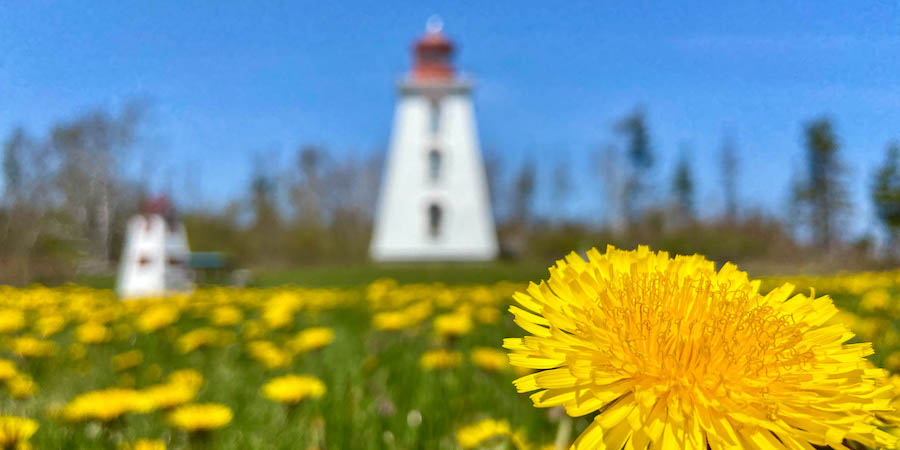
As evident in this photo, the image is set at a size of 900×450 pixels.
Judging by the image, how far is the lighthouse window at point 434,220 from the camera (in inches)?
758

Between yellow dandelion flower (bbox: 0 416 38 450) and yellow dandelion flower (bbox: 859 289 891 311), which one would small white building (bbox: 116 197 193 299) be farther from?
yellow dandelion flower (bbox: 859 289 891 311)

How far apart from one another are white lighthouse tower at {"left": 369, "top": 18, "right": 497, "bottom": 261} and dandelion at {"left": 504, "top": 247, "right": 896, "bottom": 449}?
18283 millimetres

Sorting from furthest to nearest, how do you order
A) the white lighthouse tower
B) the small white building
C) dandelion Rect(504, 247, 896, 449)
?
the white lighthouse tower, the small white building, dandelion Rect(504, 247, 896, 449)

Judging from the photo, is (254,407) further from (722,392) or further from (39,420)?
(722,392)

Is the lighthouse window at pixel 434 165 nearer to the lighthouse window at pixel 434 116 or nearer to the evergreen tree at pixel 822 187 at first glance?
the lighthouse window at pixel 434 116

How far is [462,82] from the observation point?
1922 cm

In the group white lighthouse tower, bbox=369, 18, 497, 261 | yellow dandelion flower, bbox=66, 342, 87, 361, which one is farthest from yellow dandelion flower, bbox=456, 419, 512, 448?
white lighthouse tower, bbox=369, 18, 497, 261

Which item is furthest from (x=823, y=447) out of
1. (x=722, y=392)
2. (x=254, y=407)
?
(x=254, y=407)

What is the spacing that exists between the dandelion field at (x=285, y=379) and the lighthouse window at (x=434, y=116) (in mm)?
15434

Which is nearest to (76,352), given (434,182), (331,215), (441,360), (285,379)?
(285,379)

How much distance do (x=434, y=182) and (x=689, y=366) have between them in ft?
61.2

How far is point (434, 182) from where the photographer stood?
1916 centimetres

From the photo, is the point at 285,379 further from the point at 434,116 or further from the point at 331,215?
the point at 331,215

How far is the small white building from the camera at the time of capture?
948 cm
